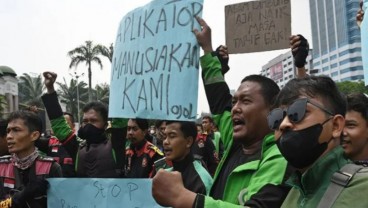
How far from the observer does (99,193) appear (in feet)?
11.5

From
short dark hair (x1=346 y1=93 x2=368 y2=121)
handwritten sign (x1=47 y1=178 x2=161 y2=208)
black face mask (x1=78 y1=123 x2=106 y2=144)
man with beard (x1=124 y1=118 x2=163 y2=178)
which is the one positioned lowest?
handwritten sign (x1=47 y1=178 x2=161 y2=208)

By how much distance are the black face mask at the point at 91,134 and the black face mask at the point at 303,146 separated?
284cm

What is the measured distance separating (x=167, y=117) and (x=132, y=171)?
177cm

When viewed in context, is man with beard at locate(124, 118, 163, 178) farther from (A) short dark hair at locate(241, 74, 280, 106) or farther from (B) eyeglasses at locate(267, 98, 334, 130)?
(B) eyeglasses at locate(267, 98, 334, 130)

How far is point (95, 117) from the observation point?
4.48 metres

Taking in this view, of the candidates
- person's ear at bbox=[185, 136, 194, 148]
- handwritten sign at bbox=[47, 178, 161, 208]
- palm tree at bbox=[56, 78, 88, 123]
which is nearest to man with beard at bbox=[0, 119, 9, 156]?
handwritten sign at bbox=[47, 178, 161, 208]

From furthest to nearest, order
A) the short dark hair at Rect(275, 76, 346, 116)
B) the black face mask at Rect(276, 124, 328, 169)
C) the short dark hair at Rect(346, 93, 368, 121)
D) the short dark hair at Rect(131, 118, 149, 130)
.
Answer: the short dark hair at Rect(131, 118, 149, 130) < the short dark hair at Rect(346, 93, 368, 121) < the short dark hair at Rect(275, 76, 346, 116) < the black face mask at Rect(276, 124, 328, 169)

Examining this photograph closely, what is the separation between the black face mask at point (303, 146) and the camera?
5.92 ft

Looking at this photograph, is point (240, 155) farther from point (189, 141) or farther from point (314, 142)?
point (189, 141)

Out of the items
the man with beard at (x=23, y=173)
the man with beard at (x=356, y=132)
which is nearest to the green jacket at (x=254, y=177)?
the man with beard at (x=356, y=132)

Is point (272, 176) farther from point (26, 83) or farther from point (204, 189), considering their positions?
point (26, 83)

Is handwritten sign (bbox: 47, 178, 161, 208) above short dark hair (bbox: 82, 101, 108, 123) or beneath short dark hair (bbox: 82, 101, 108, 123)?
beneath

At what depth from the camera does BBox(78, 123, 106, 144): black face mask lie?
14.5ft

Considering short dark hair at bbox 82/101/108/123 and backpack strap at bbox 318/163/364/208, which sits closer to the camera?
backpack strap at bbox 318/163/364/208
